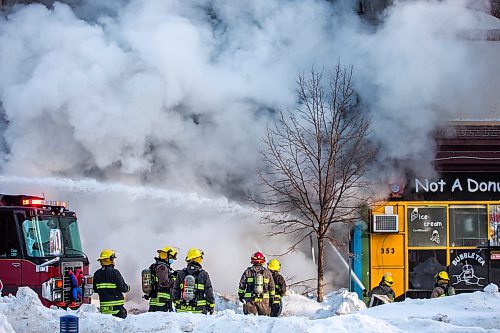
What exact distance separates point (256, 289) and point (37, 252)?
3.09 metres

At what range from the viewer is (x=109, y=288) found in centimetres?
1094

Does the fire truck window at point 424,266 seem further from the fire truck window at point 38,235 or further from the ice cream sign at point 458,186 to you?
the fire truck window at point 38,235

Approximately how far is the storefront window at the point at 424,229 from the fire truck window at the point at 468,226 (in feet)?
0.76

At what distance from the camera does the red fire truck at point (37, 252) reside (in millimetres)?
11523

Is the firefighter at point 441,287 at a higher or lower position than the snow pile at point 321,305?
higher

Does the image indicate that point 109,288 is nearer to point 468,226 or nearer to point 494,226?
point 468,226

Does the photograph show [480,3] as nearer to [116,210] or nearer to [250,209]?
[250,209]

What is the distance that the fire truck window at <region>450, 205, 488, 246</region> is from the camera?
54.5 feet

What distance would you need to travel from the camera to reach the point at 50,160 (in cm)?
1508

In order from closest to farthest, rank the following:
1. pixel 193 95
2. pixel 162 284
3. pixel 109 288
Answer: pixel 109 288, pixel 162 284, pixel 193 95

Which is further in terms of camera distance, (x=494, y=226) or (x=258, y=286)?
(x=494, y=226)

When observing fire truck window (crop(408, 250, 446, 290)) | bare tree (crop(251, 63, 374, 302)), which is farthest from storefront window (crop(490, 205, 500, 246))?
bare tree (crop(251, 63, 374, 302))

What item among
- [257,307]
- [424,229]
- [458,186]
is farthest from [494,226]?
[257,307]

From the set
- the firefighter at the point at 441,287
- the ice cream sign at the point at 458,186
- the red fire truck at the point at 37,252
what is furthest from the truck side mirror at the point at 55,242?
the ice cream sign at the point at 458,186
